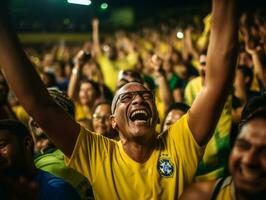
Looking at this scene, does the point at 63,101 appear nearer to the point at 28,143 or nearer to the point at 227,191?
the point at 28,143

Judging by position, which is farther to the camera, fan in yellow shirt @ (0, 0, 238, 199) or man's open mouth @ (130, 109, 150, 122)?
man's open mouth @ (130, 109, 150, 122)

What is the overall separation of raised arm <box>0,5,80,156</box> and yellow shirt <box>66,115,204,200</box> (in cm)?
11

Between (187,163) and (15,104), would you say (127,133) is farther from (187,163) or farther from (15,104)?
(15,104)

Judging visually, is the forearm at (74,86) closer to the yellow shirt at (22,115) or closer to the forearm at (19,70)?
the yellow shirt at (22,115)

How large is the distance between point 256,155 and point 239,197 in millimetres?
232

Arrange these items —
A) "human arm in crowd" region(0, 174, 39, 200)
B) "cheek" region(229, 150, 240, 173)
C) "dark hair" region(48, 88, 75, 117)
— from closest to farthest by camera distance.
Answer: "human arm in crowd" region(0, 174, 39, 200) → "cheek" region(229, 150, 240, 173) → "dark hair" region(48, 88, 75, 117)

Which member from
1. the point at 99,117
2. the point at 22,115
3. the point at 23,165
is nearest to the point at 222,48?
the point at 23,165

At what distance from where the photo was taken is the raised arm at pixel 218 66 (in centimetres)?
232

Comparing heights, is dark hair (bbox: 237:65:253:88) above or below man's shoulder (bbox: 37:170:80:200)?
above

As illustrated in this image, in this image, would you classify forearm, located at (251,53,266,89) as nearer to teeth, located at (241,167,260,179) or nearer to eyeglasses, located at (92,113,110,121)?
eyeglasses, located at (92,113,110,121)

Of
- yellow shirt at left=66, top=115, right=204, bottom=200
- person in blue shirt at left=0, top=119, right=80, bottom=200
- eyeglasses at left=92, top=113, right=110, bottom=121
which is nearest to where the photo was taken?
person in blue shirt at left=0, top=119, right=80, bottom=200

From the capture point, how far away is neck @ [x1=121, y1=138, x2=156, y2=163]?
2.76 m

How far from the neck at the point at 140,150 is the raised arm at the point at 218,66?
353 mm

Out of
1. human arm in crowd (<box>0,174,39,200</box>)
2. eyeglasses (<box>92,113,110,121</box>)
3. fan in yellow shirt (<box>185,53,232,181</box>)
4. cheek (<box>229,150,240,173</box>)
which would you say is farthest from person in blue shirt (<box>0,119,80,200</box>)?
eyeglasses (<box>92,113,110,121</box>)
